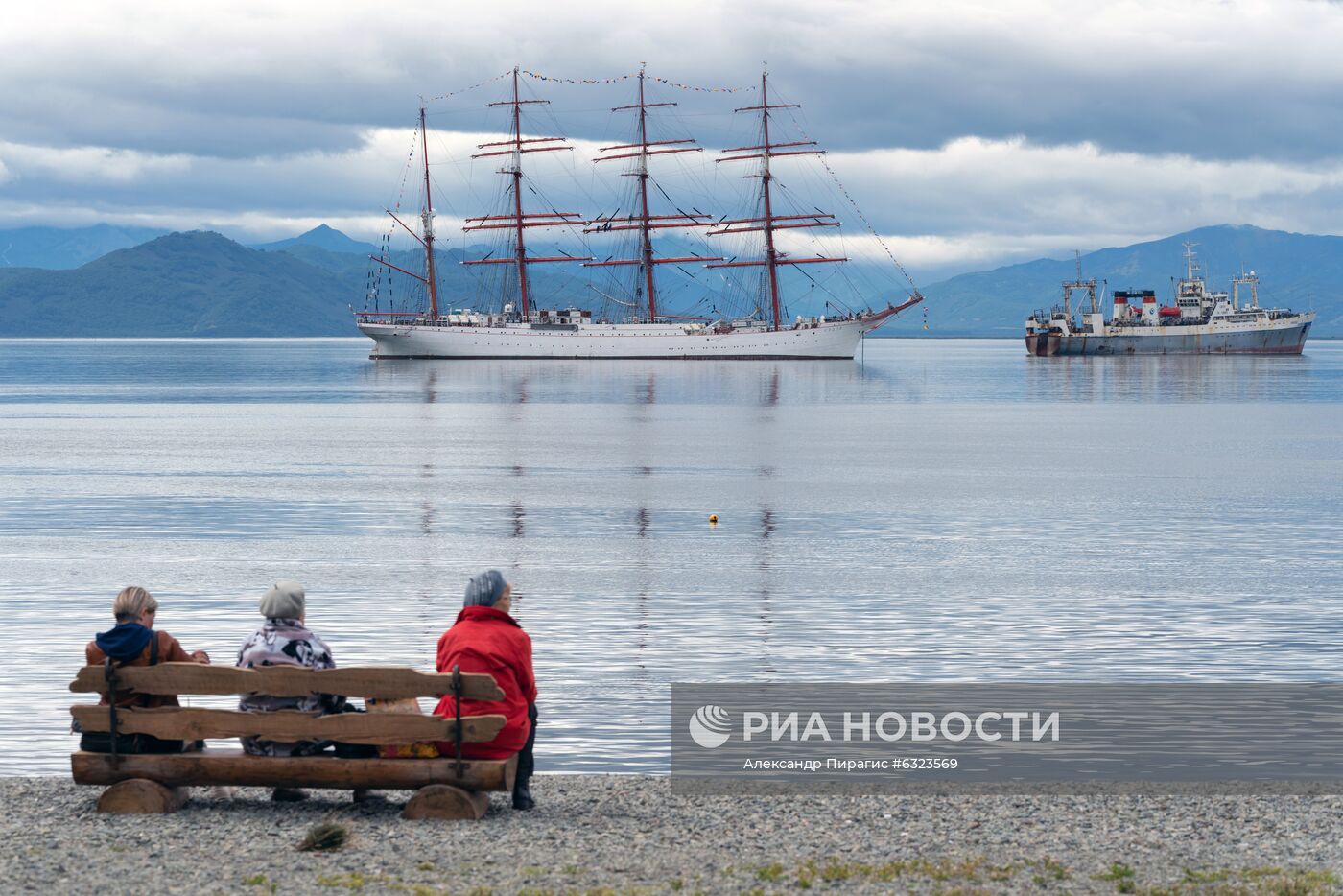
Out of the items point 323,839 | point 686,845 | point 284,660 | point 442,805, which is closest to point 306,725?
point 284,660

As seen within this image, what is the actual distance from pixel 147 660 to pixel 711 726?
547 cm

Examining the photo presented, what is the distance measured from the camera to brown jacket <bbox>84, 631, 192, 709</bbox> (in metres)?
10.8

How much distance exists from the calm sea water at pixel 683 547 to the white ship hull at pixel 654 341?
4178 inches

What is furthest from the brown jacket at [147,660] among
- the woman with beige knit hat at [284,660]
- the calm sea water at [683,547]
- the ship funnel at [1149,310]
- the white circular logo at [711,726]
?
the ship funnel at [1149,310]

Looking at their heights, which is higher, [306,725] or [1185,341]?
[1185,341]

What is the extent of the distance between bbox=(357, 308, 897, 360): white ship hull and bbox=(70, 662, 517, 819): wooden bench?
16872 centimetres

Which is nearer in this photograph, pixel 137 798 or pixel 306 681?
pixel 306 681

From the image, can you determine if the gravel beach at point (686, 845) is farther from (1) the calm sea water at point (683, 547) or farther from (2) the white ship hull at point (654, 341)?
(2) the white ship hull at point (654, 341)

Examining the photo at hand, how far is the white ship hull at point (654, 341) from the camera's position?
179750 millimetres

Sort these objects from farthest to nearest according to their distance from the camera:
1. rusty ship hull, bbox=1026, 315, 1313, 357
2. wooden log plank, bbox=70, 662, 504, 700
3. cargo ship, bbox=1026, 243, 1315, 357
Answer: cargo ship, bbox=1026, 243, 1315, 357 < rusty ship hull, bbox=1026, 315, 1313, 357 < wooden log plank, bbox=70, 662, 504, 700

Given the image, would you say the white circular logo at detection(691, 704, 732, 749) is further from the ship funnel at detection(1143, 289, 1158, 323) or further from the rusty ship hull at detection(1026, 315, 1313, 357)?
the ship funnel at detection(1143, 289, 1158, 323)

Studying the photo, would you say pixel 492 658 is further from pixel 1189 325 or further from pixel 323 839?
pixel 1189 325

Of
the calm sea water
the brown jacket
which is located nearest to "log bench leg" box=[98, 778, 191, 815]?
the brown jacket

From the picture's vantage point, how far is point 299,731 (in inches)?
420
